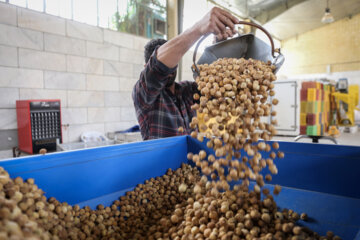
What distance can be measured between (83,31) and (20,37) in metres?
0.86

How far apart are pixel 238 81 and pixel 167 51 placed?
1.43ft

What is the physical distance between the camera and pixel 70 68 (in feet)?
11.3

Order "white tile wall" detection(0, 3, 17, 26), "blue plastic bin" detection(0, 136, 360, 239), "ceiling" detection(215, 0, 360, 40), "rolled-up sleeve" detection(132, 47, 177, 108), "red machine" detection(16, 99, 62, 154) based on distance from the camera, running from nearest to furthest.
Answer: "blue plastic bin" detection(0, 136, 360, 239) → "rolled-up sleeve" detection(132, 47, 177, 108) → "red machine" detection(16, 99, 62, 154) → "white tile wall" detection(0, 3, 17, 26) → "ceiling" detection(215, 0, 360, 40)

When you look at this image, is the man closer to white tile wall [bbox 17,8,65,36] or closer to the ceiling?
white tile wall [bbox 17,8,65,36]

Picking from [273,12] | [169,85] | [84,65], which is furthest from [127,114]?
[273,12]

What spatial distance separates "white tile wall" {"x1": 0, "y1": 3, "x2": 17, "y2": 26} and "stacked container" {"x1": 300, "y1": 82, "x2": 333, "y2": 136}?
16.5ft

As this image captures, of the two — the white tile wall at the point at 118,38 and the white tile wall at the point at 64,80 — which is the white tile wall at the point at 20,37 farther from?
the white tile wall at the point at 118,38

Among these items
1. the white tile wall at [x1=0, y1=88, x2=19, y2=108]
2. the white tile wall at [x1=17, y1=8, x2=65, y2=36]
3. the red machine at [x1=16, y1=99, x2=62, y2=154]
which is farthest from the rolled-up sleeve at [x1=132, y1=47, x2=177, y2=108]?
the white tile wall at [x1=17, y1=8, x2=65, y2=36]

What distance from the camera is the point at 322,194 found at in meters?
1.13

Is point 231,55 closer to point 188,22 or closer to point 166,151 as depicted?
point 166,151

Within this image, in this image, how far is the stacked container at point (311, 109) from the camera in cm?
493

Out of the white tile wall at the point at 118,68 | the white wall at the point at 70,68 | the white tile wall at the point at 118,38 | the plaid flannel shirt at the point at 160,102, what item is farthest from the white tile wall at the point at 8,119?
the plaid flannel shirt at the point at 160,102

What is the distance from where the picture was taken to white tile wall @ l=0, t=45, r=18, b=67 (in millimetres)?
2809

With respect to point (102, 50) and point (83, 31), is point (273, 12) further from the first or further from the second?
point (83, 31)
